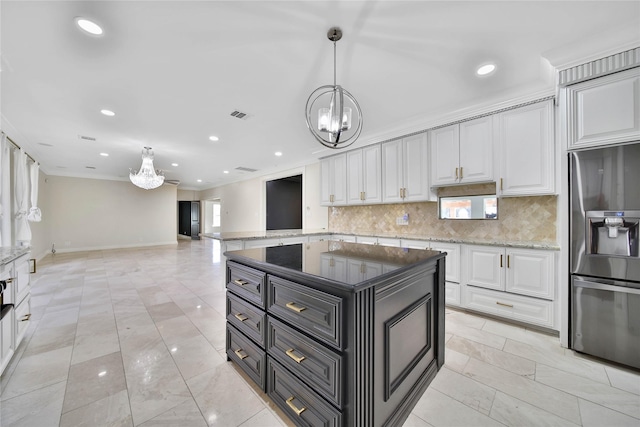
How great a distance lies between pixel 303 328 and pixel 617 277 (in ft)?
8.25

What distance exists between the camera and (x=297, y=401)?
1280 millimetres

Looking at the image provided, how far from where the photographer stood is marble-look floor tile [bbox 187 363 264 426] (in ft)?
4.62

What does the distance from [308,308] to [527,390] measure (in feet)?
5.53

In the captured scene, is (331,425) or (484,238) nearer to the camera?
(331,425)

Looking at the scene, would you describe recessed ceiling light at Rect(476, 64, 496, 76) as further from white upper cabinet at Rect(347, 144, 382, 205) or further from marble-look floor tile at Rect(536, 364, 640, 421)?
marble-look floor tile at Rect(536, 364, 640, 421)

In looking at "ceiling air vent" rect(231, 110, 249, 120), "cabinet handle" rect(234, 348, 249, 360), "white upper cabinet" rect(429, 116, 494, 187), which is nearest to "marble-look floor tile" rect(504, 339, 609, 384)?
"white upper cabinet" rect(429, 116, 494, 187)

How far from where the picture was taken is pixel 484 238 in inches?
123

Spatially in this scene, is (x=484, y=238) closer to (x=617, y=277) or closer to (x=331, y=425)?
(x=617, y=277)

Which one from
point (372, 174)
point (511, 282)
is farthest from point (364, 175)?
point (511, 282)

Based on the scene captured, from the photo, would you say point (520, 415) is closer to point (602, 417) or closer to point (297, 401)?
point (602, 417)

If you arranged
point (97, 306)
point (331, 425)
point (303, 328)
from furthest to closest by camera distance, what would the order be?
point (97, 306)
point (303, 328)
point (331, 425)

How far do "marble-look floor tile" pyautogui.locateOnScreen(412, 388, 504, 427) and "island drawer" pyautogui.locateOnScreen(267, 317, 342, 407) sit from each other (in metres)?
0.74

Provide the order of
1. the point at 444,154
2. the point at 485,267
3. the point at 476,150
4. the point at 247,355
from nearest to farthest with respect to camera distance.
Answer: the point at 247,355, the point at 485,267, the point at 476,150, the point at 444,154

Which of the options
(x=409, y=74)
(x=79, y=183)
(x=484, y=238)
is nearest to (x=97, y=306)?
(x=409, y=74)
